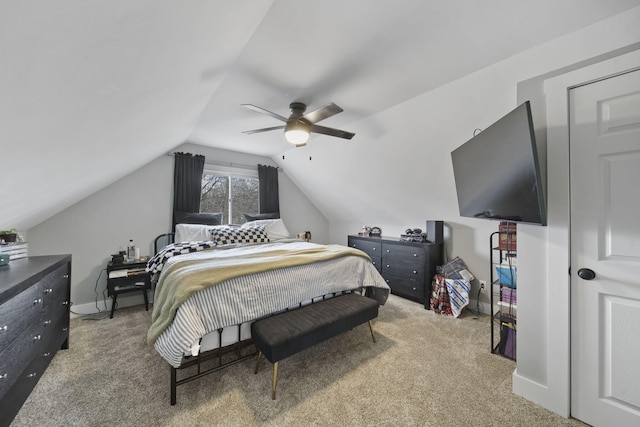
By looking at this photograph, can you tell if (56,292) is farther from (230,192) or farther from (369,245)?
(369,245)

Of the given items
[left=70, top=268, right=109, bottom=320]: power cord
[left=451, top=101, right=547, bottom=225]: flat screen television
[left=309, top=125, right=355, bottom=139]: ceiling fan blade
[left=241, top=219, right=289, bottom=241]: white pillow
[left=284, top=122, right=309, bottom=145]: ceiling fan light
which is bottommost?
[left=70, top=268, right=109, bottom=320]: power cord

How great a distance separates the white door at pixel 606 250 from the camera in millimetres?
1285

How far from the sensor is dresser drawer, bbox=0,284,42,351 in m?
1.16

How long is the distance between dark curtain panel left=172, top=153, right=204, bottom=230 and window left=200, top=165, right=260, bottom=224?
0.81 feet

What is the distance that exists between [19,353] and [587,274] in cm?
327

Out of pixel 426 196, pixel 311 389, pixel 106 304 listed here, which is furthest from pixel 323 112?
pixel 106 304

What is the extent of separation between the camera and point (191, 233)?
10.9ft

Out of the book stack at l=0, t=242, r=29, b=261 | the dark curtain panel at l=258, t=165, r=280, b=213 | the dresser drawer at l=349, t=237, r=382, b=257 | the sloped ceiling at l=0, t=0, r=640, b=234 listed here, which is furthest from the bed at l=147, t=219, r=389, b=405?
the dark curtain panel at l=258, t=165, r=280, b=213

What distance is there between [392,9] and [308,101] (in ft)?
3.94

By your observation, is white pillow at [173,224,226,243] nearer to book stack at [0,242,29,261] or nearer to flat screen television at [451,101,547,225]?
book stack at [0,242,29,261]

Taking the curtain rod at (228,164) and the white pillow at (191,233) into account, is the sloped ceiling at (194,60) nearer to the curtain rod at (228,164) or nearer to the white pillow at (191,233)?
the white pillow at (191,233)

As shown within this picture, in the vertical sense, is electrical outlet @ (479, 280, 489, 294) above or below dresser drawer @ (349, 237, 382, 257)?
below

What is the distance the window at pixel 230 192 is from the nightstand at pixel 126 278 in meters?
1.33

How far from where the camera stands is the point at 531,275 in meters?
1.60
